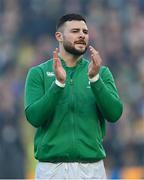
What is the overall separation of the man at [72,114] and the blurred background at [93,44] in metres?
4.91

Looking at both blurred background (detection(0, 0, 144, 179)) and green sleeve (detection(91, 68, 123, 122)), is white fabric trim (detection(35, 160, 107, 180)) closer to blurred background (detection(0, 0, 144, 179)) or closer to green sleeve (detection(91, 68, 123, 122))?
green sleeve (detection(91, 68, 123, 122))

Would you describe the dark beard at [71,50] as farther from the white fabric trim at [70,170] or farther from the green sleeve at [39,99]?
the white fabric trim at [70,170]

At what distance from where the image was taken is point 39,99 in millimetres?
7301

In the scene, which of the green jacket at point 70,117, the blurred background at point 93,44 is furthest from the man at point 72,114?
the blurred background at point 93,44

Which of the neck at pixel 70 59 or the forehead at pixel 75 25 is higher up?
the forehead at pixel 75 25

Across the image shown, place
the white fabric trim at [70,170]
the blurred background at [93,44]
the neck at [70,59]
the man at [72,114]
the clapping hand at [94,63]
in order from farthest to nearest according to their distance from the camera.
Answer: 1. the blurred background at [93,44]
2. the neck at [70,59]
3. the white fabric trim at [70,170]
4. the man at [72,114]
5. the clapping hand at [94,63]

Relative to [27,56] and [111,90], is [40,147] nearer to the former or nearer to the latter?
[111,90]

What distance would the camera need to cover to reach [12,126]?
44.7 ft

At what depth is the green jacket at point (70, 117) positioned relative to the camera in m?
7.30

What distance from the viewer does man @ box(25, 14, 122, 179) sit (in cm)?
729

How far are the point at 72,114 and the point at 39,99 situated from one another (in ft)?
0.93

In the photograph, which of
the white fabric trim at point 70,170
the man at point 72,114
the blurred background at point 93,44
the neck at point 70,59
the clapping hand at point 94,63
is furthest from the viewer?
the blurred background at point 93,44

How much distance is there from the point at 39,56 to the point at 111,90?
8.64 metres

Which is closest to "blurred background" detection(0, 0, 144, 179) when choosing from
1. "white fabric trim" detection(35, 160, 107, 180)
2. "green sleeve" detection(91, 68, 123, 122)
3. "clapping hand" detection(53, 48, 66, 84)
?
"white fabric trim" detection(35, 160, 107, 180)
